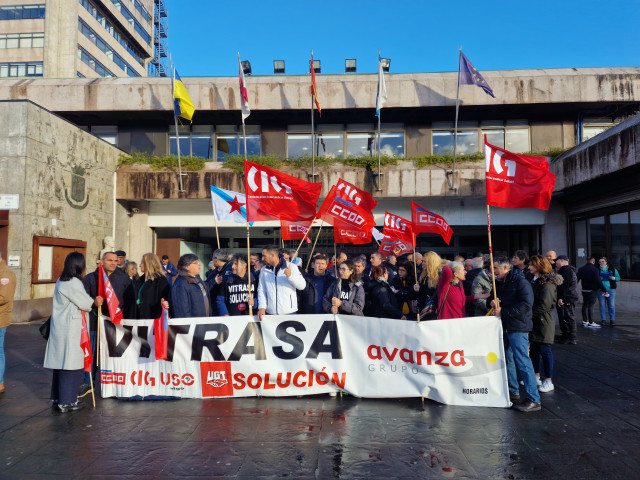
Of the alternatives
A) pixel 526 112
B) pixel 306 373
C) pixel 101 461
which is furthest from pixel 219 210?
pixel 526 112

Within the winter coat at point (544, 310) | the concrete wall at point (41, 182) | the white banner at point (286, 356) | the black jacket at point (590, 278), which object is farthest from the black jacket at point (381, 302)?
the concrete wall at point (41, 182)

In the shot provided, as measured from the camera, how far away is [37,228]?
12.9 meters

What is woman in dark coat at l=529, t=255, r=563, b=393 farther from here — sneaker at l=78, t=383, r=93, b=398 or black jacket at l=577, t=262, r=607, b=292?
black jacket at l=577, t=262, r=607, b=292

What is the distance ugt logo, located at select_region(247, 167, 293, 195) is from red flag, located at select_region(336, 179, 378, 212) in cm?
174

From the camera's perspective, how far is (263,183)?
660 centimetres

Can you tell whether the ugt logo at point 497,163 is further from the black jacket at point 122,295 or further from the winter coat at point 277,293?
the black jacket at point 122,295

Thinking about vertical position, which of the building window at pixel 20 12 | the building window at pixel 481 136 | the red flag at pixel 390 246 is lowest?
the red flag at pixel 390 246

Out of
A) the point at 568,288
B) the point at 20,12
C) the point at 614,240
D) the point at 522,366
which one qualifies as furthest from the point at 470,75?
the point at 20,12

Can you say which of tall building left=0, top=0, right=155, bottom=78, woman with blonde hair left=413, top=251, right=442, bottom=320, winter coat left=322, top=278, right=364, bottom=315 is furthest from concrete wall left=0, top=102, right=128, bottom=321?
tall building left=0, top=0, right=155, bottom=78

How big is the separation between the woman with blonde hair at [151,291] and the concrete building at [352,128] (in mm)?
12301

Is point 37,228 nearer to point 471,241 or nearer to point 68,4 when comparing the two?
point 471,241

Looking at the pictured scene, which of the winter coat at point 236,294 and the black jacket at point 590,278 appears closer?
the winter coat at point 236,294

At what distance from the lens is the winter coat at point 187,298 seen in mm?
5602

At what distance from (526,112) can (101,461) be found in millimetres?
20486
